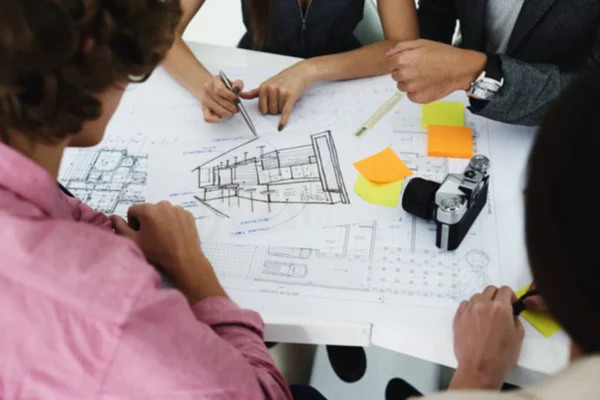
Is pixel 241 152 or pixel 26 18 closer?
pixel 26 18

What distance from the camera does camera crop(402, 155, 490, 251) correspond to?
0.81 m

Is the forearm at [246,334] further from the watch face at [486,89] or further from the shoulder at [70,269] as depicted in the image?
the watch face at [486,89]

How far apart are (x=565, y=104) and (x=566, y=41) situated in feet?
2.85

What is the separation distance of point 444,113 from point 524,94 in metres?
0.14

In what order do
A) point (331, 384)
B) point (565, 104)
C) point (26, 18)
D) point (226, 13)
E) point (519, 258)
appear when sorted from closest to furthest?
1. point (565, 104)
2. point (26, 18)
3. point (519, 258)
4. point (331, 384)
5. point (226, 13)

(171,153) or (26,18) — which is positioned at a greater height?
(26,18)

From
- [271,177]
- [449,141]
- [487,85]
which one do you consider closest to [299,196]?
[271,177]

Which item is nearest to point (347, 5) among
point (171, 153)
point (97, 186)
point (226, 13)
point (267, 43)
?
point (267, 43)

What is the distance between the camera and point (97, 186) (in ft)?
3.29

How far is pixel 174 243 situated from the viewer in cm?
86

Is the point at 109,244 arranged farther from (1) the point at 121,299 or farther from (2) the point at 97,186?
(2) the point at 97,186

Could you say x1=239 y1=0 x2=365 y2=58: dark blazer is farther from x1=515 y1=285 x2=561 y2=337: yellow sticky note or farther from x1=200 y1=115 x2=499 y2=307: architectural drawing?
x1=515 y1=285 x2=561 y2=337: yellow sticky note

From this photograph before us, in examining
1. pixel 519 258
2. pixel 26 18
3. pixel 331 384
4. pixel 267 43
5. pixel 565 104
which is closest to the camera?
pixel 565 104

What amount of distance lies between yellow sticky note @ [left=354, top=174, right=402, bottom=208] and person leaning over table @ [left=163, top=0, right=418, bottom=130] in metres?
0.21
